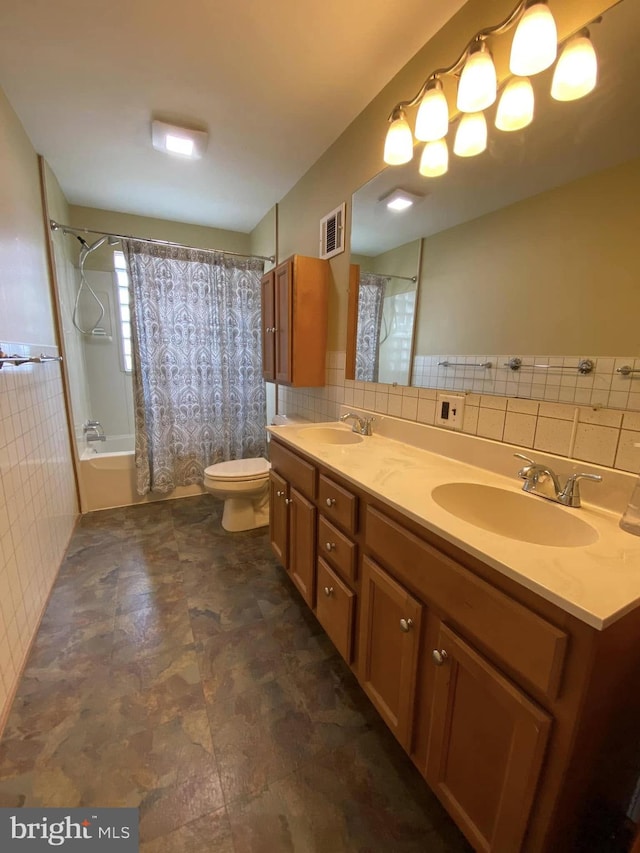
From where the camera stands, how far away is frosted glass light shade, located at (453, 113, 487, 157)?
1.17m

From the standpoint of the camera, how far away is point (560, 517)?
90cm

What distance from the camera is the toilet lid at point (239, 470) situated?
90.1 inches

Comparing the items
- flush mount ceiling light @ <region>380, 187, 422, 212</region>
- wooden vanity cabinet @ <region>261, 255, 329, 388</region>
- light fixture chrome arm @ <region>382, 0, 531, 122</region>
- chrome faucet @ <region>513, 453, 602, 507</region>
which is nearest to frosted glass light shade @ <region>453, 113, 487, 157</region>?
light fixture chrome arm @ <region>382, 0, 531, 122</region>

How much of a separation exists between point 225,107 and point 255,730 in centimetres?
266

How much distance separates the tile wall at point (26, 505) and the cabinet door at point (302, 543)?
1.09 m

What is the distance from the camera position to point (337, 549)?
1268 mm

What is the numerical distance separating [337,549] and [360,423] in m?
0.69

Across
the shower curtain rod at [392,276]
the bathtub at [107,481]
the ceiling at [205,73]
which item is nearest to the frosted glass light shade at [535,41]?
the ceiling at [205,73]

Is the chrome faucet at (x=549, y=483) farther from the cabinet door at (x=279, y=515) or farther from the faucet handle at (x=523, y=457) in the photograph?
the cabinet door at (x=279, y=515)

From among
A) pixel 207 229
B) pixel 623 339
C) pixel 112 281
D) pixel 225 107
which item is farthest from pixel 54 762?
pixel 207 229

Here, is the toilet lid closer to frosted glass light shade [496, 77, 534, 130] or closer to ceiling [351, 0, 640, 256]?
ceiling [351, 0, 640, 256]

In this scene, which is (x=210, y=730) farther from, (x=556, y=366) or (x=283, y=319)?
(x=283, y=319)

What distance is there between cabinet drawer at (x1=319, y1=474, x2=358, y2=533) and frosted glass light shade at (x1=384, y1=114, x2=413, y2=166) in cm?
132

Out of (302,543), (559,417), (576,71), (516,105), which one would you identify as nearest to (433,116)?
(516,105)
